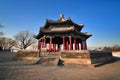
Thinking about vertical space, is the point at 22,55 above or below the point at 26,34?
below

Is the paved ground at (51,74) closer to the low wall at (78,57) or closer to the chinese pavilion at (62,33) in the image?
the low wall at (78,57)

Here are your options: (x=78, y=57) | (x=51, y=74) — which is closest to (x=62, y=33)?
(x=78, y=57)

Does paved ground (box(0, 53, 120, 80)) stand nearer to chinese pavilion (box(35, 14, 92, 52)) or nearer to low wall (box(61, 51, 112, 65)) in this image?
low wall (box(61, 51, 112, 65))

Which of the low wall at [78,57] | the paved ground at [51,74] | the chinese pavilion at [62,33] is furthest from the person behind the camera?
the chinese pavilion at [62,33]

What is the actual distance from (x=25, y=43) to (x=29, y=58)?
3600 centimetres

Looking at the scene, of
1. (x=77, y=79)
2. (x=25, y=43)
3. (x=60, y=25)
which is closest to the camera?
(x=77, y=79)

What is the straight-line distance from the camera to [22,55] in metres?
14.6

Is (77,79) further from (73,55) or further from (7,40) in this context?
(7,40)

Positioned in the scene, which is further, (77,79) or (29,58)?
(29,58)

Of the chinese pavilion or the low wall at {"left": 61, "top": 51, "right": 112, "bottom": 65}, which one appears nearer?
the low wall at {"left": 61, "top": 51, "right": 112, "bottom": 65}

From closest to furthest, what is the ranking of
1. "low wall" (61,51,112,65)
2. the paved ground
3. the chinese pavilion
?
the paved ground
"low wall" (61,51,112,65)
the chinese pavilion

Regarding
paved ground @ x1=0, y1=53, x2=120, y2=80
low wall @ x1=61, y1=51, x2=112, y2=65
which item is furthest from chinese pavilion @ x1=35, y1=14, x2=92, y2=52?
paved ground @ x1=0, y1=53, x2=120, y2=80

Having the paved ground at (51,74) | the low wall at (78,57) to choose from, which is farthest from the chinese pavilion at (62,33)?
the paved ground at (51,74)

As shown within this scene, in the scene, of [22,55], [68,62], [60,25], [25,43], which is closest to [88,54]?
[68,62]
